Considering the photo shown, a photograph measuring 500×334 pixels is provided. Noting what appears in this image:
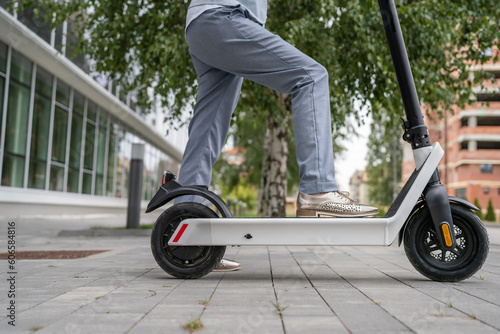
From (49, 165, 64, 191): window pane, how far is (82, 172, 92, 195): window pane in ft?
7.29

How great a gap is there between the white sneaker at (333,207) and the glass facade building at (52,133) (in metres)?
11.6

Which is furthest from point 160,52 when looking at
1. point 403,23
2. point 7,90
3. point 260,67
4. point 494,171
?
point 494,171

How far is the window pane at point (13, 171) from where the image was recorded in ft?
45.1

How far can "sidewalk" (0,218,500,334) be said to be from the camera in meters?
1.87

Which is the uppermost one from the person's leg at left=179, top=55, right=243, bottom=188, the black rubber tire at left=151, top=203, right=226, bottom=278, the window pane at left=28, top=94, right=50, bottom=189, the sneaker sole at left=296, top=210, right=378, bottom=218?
the window pane at left=28, top=94, right=50, bottom=189

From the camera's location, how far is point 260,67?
304cm

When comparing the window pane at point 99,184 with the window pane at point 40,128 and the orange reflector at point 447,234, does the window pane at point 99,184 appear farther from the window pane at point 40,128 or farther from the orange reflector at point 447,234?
the orange reflector at point 447,234

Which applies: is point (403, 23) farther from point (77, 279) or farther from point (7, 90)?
point (7, 90)

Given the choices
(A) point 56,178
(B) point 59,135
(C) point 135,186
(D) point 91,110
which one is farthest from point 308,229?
(D) point 91,110

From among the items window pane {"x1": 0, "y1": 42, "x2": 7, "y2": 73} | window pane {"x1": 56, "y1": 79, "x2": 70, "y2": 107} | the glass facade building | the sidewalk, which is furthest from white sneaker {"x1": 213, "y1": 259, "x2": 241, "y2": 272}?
window pane {"x1": 56, "y1": 79, "x2": 70, "y2": 107}

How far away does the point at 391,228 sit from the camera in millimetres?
2838

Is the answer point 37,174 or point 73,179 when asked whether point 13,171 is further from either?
point 73,179

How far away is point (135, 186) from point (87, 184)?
1138cm

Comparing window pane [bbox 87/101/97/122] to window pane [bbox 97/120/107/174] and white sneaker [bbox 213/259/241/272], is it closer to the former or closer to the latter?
window pane [bbox 97/120/107/174]
